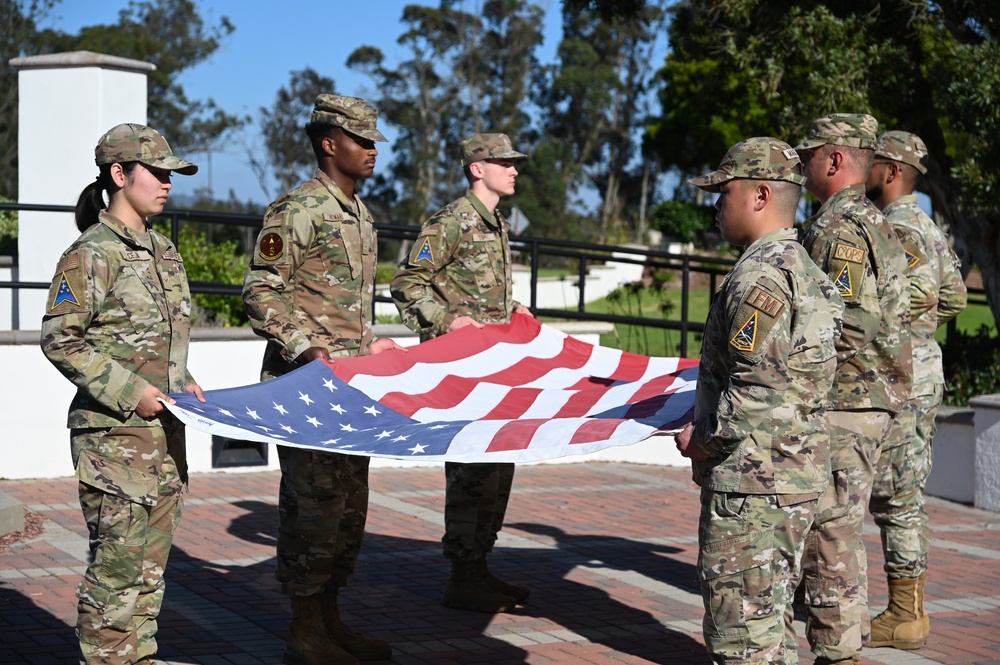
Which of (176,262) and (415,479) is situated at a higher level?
(176,262)

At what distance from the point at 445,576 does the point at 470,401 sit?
197 centimetres

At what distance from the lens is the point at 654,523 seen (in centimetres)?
929

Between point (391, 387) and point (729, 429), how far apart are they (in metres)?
2.04

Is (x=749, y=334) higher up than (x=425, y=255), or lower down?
lower down

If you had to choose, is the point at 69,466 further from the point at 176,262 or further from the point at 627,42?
the point at 627,42

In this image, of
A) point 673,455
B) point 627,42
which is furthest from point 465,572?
point 627,42

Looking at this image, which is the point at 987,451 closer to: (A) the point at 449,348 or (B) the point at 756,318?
(A) the point at 449,348

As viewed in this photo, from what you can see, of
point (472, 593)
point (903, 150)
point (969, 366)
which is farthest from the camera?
point (969, 366)

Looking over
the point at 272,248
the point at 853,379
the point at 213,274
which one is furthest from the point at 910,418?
the point at 213,274

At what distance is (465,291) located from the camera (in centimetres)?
699

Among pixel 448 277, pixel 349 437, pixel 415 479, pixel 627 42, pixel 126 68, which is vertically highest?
pixel 627 42

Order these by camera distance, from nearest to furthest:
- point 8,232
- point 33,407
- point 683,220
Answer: point 33,407 < point 8,232 < point 683,220

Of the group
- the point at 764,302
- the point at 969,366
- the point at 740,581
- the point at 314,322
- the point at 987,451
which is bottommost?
the point at 987,451

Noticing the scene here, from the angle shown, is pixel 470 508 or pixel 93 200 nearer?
pixel 93 200
